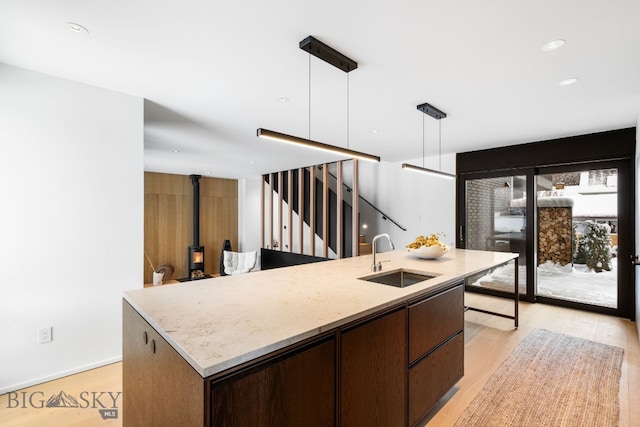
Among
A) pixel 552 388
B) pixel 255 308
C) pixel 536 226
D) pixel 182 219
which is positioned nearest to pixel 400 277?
pixel 552 388

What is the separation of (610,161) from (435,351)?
4.05 meters

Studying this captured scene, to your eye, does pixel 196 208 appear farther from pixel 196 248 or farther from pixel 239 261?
pixel 239 261

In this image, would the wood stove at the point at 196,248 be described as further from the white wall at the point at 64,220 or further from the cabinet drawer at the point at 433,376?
the cabinet drawer at the point at 433,376

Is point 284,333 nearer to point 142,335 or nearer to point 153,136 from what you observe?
point 142,335

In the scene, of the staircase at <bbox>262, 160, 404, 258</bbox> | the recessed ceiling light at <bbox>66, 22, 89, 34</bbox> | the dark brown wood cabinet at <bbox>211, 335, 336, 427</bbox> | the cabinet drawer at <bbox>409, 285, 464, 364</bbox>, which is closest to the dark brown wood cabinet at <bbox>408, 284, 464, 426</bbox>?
the cabinet drawer at <bbox>409, 285, 464, 364</bbox>

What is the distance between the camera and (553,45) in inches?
82.7

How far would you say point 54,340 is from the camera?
105 inches

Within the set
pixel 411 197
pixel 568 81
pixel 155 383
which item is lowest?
pixel 155 383

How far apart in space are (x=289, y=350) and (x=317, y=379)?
220mm

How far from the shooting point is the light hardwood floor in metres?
2.19

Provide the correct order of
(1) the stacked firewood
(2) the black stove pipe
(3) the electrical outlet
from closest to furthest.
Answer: (3) the electrical outlet, (1) the stacked firewood, (2) the black stove pipe

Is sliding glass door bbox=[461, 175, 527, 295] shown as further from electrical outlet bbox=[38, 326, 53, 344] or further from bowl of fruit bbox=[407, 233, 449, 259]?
electrical outlet bbox=[38, 326, 53, 344]

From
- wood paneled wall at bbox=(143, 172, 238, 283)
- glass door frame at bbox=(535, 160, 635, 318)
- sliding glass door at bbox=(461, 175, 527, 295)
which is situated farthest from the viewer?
wood paneled wall at bbox=(143, 172, 238, 283)

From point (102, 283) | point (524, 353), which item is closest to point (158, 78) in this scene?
point (102, 283)
